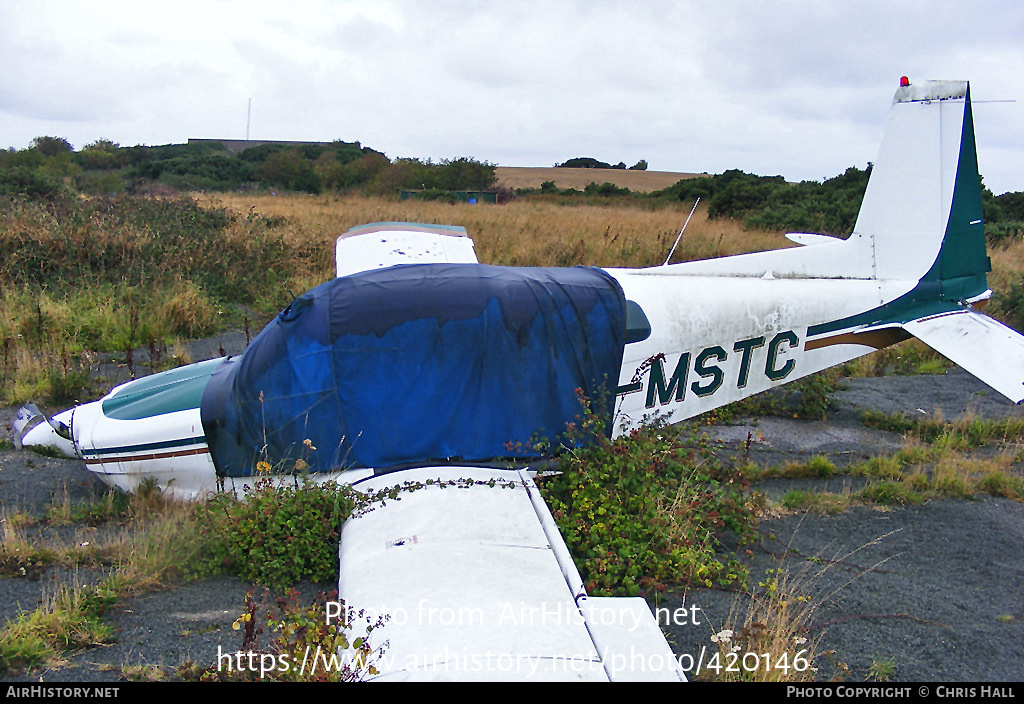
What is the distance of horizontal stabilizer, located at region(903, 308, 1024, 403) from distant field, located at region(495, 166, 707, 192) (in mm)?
34273

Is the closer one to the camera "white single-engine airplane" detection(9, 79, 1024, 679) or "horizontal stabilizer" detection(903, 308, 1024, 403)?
"white single-engine airplane" detection(9, 79, 1024, 679)

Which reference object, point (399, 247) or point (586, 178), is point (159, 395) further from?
point (586, 178)

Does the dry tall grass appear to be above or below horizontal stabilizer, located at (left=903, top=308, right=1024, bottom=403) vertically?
above

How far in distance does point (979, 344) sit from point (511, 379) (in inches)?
162

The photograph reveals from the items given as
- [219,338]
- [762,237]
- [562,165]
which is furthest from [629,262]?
[562,165]

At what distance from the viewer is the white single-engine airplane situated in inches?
131

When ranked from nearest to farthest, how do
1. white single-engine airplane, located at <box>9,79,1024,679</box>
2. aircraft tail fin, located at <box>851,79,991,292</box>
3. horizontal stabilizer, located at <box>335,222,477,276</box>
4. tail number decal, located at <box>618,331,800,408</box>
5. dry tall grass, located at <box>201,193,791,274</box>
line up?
1. white single-engine airplane, located at <box>9,79,1024,679</box>
2. tail number decal, located at <box>618,331,800,408</box>
3. aircraft tail fin, located at <box>851,79,991,292</box>
4. horizontal stabilizer, located at <box>335,222,477,276</box>
5. dry tall grass, located at <box>201,193,791,274</box>

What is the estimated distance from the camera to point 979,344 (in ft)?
20.2

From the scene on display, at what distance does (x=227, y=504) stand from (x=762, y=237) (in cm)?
1726

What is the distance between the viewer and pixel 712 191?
31.9 metres

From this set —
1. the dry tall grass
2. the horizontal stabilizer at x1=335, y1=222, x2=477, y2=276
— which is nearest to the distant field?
the dry tall grass

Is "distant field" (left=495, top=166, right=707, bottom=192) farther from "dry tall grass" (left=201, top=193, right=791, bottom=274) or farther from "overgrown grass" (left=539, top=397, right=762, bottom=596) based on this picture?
"overgrown grass" (left=539, top=397, right=762, bottom=596)

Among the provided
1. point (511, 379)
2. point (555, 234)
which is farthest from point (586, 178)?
point (511, 379)

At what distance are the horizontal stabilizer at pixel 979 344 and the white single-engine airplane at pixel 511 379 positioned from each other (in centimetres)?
2
